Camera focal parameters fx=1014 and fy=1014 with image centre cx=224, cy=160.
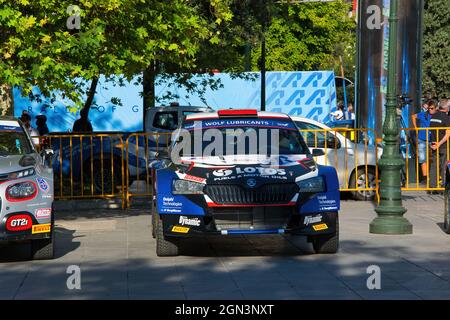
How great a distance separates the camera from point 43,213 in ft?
38.0

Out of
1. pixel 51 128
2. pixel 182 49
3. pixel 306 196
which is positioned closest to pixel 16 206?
pixel 306 196

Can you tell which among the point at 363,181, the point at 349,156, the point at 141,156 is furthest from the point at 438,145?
the point at 141,156

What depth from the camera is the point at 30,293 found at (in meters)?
9.55

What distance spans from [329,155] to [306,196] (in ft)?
24.4

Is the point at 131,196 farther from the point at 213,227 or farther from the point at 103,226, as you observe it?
the point at 213,227

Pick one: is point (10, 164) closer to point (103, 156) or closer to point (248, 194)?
point (248, 194)

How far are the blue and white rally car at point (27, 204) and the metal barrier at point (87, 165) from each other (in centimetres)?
635

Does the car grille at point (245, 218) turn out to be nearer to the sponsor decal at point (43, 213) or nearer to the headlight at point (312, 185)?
the headlight at point (312, 185)

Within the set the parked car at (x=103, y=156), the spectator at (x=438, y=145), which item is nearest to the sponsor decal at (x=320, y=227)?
the parked car at (x=103, y=156)

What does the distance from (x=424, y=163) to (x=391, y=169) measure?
210 inches

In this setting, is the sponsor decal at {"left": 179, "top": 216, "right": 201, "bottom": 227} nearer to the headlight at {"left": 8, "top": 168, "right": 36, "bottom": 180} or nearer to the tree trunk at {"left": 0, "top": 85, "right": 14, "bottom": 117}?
the headlight at {"left": 8, "top": 168, "right": 36, "bottom": 180}

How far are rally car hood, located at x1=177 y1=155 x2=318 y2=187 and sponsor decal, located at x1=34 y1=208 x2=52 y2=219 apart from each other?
5.09 feet

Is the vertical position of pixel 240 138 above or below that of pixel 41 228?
above

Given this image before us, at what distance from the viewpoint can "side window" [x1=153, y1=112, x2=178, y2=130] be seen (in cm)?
2241
